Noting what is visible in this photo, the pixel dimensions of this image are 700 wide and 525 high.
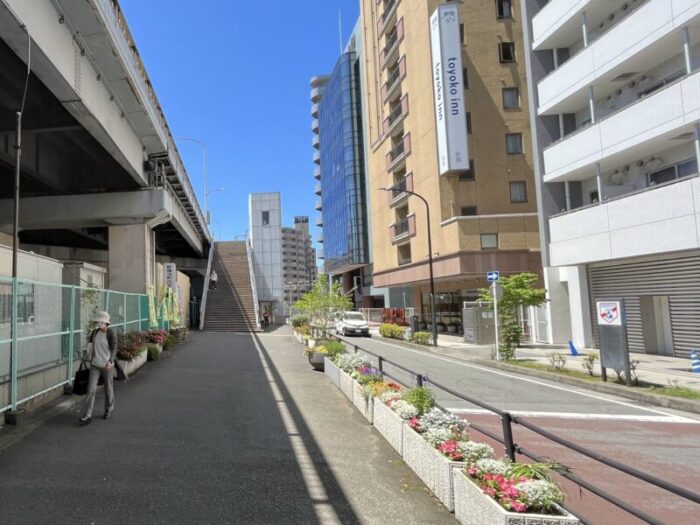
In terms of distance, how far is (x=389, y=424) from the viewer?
6520 mm

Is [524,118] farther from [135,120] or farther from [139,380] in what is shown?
[139,380]

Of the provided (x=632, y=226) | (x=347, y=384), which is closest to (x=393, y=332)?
(x=632, y=226)

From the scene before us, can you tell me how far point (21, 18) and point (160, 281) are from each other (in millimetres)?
19826

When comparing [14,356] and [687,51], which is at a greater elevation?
[687,51]

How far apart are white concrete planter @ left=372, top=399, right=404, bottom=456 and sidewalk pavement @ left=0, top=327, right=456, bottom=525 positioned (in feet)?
0.40

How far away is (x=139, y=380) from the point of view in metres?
11.8

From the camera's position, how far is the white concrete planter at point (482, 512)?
3244mm

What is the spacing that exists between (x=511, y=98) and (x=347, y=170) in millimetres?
37675

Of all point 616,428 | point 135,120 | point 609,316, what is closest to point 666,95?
point 609,316

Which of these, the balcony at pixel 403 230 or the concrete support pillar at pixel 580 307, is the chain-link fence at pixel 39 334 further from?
the balcony at pixel 403 230

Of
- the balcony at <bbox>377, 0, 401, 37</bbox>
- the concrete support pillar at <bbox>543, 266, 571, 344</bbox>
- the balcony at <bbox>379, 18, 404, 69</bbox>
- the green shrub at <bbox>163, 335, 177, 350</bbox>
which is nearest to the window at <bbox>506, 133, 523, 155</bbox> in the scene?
the concrete support pillar at <bbox>543, 266, 571, 344</bbox>

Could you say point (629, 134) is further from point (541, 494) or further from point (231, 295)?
point (231, 295)

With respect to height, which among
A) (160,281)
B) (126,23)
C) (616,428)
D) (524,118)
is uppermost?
(524,118)

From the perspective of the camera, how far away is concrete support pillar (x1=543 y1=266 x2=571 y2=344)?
2305 cm
